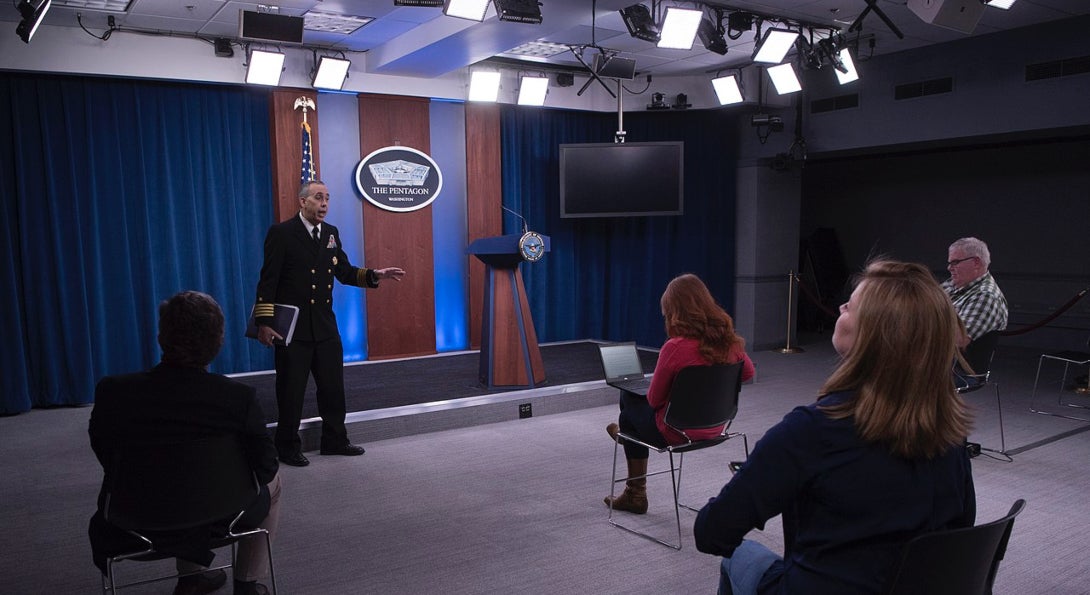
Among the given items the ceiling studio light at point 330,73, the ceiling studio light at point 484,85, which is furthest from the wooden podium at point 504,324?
the ceiling studio light at point 484,85

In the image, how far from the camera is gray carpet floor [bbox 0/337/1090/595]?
2.97 meters

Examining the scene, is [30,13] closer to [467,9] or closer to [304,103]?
[467,9]

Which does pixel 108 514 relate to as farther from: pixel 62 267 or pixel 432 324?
pixel 432 324

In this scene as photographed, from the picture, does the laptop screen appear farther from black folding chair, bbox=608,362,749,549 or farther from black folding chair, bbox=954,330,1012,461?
black folding chair, bbox=954,330,1012,461

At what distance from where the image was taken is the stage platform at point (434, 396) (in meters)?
5.06

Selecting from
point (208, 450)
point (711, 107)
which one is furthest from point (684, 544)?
point (711, 107)

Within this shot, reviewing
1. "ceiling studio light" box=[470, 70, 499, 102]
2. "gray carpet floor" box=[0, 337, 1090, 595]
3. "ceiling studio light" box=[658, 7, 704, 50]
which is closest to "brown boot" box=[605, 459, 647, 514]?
"gray carpet floor" box=[0, 337, 1090, 595]

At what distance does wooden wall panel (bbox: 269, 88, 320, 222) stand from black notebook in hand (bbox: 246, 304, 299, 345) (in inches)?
114

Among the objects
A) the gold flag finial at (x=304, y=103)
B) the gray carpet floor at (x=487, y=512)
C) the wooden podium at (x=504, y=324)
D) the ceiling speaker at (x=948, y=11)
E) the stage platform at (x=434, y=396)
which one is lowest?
the gray carpet floor at (x=487, y=512)

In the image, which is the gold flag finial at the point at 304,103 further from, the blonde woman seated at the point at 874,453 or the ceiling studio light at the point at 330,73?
the blonde woman seated at the point at 874,453

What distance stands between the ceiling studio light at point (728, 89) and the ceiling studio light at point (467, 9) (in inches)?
151

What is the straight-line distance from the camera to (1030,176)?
8.60 m

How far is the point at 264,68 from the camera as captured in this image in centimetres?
628

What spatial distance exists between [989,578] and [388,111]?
6735mm
